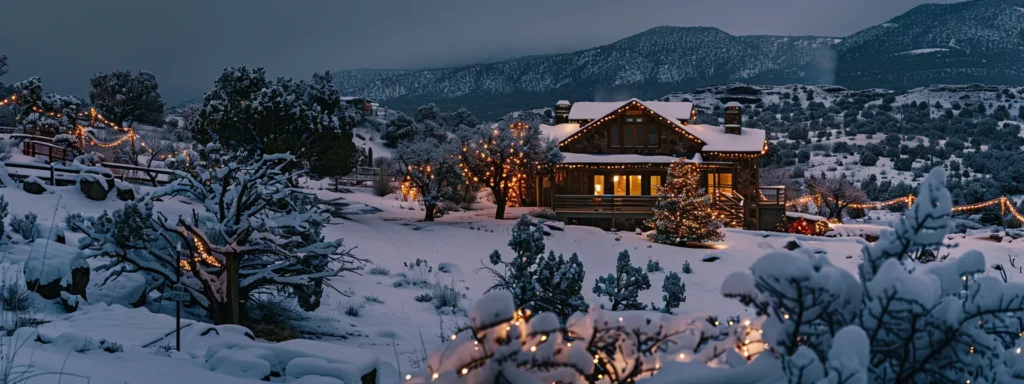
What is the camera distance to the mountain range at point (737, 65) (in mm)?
95750

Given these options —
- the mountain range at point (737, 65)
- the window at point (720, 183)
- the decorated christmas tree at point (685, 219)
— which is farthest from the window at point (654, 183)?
the mountain range at point (737, 65)

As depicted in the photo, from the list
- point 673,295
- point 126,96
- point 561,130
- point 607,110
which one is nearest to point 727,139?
point 607,110

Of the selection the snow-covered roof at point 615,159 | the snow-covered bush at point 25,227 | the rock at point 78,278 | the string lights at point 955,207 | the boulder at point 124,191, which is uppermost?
the snow-covered roof at point 615,159

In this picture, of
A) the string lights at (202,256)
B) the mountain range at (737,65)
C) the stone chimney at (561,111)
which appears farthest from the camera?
the mountain range at (737,65)

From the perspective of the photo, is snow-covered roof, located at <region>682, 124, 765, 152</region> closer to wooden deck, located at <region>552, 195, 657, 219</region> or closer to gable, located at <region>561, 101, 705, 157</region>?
gable, located at <region>561, 101, 705, 157</region>

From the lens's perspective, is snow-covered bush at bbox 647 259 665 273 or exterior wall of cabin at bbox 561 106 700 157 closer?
snow-covered bush at bbox 647 259 665 273

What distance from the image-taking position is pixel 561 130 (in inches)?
1485

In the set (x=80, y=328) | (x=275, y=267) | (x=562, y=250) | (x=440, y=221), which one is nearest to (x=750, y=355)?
(x=80, y=328)

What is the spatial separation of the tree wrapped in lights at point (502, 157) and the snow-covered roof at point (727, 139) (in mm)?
8831

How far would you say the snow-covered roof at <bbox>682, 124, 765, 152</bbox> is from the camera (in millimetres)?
34500

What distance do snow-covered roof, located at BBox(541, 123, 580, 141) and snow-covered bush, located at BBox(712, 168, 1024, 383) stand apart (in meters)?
33.6

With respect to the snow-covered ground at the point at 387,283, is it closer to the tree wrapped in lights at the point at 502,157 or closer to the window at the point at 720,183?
the tree wrapped in lights at the point at 502,157

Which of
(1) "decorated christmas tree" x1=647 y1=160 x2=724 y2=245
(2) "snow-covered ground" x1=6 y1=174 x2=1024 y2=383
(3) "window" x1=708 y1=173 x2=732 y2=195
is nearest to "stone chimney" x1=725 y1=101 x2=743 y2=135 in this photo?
(3) "window" x1=708 y1=173 x2=732 y2=195

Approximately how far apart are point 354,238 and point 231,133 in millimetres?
10081
